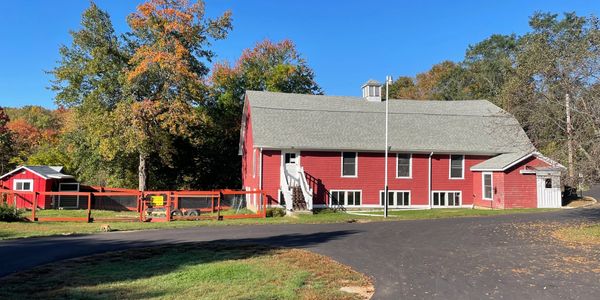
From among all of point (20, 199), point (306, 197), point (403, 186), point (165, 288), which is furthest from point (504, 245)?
point (20, 199)

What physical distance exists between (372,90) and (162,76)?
1612 cm

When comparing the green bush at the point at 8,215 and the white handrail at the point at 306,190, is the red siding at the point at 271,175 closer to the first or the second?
the white handrail at the point at 306,190

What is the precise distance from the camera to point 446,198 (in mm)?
31953

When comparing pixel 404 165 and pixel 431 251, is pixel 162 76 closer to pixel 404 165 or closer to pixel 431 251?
pixel 404 165

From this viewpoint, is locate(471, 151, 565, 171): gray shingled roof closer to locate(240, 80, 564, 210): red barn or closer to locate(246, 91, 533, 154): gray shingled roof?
locate(240, 80, 564, 210): red barn

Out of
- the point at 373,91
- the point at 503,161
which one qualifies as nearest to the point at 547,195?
the point at 503,161

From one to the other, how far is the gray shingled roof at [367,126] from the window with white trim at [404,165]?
2.43 ft

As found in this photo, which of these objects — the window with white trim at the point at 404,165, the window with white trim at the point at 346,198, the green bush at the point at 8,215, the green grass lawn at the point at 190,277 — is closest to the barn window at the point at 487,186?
the window with white trim at the point at 404,165

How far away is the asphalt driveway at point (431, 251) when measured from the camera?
916 cm

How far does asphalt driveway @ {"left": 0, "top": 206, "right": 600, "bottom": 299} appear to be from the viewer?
9.16 metres

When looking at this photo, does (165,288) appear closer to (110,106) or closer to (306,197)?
(306,197)

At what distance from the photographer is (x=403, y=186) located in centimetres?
3103

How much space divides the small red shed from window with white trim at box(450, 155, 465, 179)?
2611 cm

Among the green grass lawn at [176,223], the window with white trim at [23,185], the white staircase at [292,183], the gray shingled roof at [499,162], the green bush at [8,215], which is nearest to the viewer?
the green grass lawn at [176,223]
